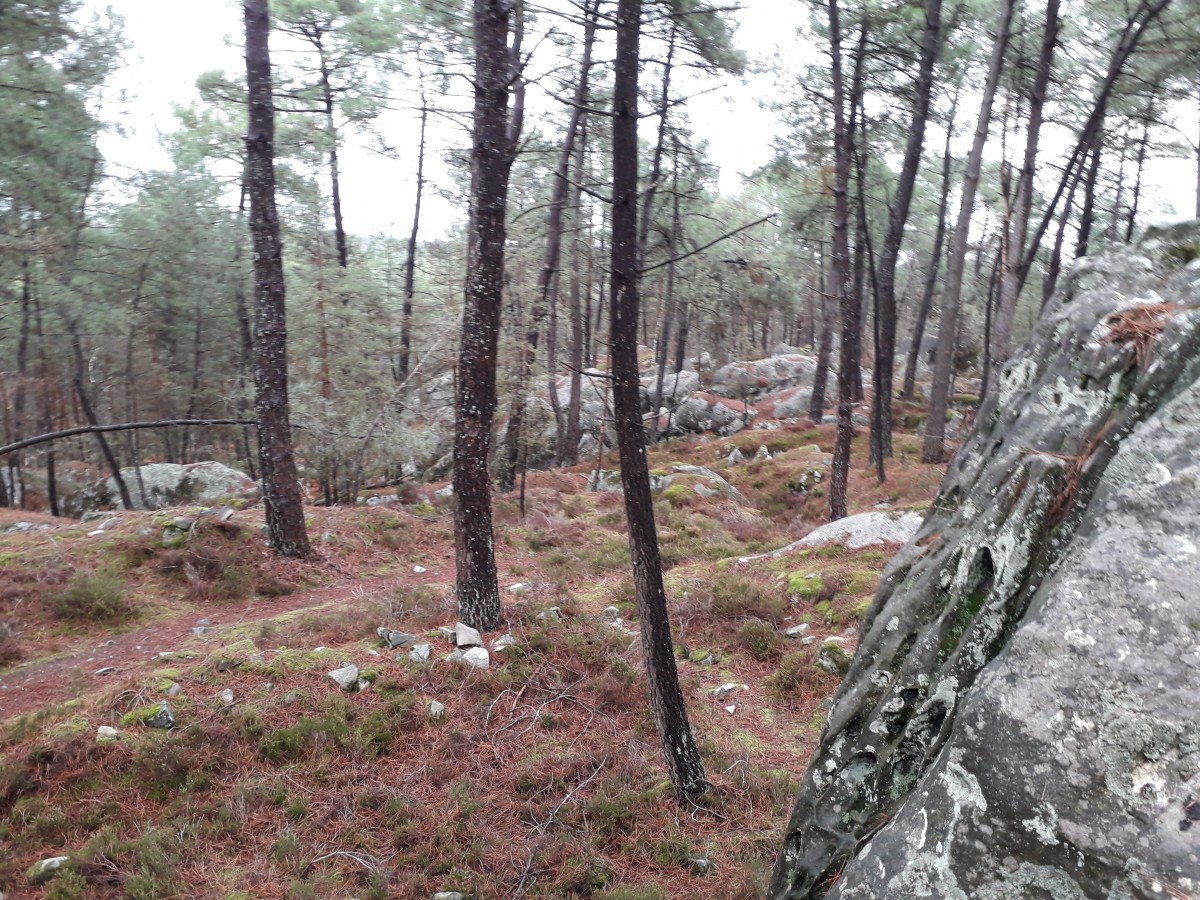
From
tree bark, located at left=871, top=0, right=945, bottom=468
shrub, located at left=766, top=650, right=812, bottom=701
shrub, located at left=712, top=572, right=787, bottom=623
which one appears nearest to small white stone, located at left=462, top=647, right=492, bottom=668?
shrub, located at left=766, top=650, right=812, bottom=701

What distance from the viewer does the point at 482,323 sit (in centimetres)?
706

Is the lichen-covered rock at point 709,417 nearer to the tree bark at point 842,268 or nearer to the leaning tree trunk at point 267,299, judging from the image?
the tree bark at point 842,268

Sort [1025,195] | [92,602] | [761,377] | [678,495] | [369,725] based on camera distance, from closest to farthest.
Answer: [369,725] < [92,602] < [1025,195] < [678,495] < [761,377]

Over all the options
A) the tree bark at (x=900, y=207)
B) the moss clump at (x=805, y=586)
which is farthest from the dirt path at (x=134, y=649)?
the tree bark at (x=900, y=207)

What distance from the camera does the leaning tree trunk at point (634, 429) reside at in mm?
4754

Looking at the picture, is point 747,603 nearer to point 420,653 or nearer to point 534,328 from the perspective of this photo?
point 420,653

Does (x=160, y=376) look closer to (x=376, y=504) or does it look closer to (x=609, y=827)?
(x=376, y=504)

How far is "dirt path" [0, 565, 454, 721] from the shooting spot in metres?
6.18

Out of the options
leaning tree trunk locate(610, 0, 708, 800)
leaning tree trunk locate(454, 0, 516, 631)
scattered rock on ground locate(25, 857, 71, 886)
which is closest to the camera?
scattered rock on ground locate(25, 857, 71, 886)

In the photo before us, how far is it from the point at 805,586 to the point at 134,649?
24.8 ft

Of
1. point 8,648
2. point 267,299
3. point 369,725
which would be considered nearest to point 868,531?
point 369,725

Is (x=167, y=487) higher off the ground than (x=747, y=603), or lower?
lower

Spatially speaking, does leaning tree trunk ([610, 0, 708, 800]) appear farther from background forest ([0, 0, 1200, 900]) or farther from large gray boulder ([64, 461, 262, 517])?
large gray boulder ([64, 461, 262, 517])

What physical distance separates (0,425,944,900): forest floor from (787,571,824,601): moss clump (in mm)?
32
